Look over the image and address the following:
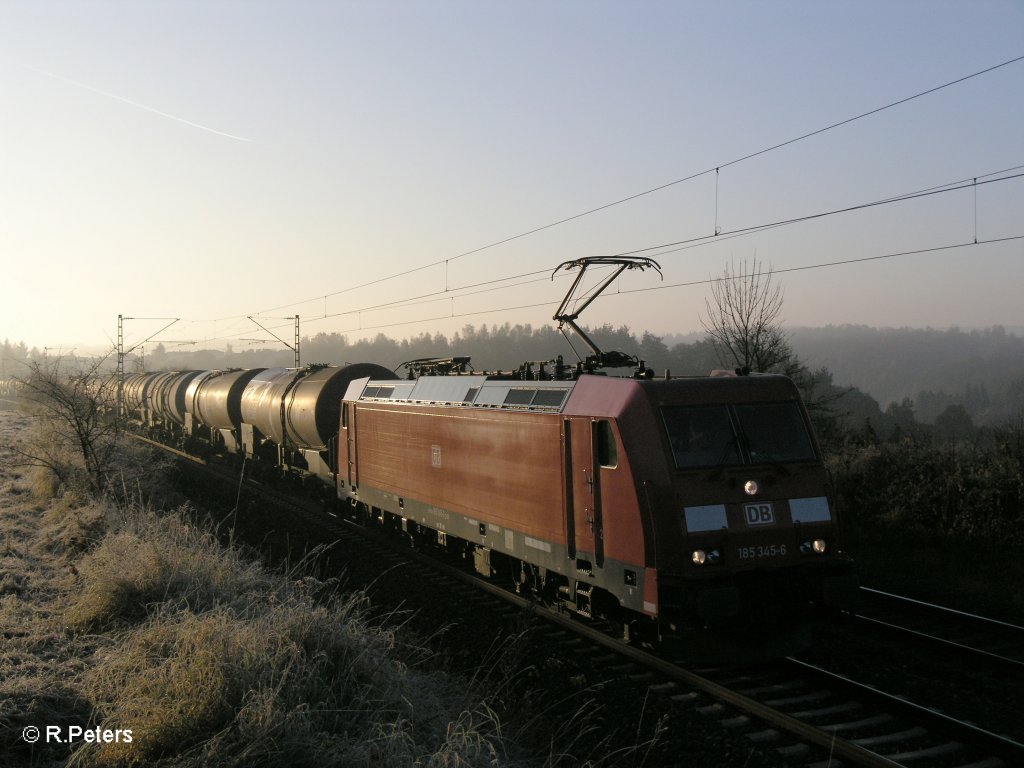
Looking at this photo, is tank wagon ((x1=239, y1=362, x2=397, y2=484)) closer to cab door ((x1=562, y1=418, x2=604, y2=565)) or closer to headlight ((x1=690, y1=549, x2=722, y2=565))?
cab door ((x1=562, y1=418, x2=604, y2=565))

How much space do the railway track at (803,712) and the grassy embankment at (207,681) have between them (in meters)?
2.04

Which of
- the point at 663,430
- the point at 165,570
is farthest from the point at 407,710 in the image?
the point at 165,570

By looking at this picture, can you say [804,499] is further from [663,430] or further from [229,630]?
[229,630]

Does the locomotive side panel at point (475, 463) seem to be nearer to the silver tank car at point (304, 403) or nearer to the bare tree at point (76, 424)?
the silver tank car at point (304, 403)

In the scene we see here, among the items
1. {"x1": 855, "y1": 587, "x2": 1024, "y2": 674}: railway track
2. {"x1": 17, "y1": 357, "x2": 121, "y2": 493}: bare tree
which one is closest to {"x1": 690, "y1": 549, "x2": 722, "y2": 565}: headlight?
{"x1": 855, "y1": 587, "x2": 1024, "y2": 674}: railway track

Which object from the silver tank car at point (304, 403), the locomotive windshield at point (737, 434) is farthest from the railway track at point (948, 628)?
the silver tank car at point (304, 403)

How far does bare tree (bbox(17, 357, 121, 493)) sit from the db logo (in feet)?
48.5

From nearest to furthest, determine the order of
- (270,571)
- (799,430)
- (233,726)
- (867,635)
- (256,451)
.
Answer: (233,726)
(799,430)
(867,635)
(270,571)
(256,451)

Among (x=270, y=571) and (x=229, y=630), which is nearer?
(x=229, y=630)

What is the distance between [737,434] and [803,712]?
9.58 ft

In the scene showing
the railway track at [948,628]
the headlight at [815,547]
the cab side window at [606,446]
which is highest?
the cab side window at [606,446]

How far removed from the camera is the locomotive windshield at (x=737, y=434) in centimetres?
879

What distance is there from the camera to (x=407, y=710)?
6938mm

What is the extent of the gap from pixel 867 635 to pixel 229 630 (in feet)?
25.2
